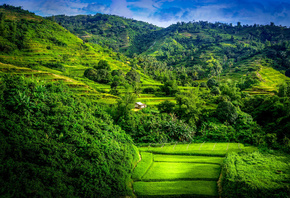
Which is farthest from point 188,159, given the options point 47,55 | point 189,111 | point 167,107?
point 47,55

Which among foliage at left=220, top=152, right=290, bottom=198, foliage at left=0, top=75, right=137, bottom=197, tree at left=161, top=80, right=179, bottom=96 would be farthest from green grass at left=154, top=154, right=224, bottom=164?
tree at left=161, top=80, right=179, bottom=96

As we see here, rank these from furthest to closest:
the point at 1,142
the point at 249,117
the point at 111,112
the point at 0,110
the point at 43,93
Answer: the point at 249,117, the point at 111,112, the point at 43,93, the point at 0,110, the point at 1,142

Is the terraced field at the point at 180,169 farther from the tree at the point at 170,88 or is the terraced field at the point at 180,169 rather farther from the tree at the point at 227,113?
the tree at the point at 170,88

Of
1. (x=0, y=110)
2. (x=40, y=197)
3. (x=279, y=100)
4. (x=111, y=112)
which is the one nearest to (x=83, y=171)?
(x=40, y=197)

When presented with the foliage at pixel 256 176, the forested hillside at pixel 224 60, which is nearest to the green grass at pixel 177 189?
the foliage at pixel 256 176

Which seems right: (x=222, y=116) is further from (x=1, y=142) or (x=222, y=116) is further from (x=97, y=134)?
(x=1, y=142)

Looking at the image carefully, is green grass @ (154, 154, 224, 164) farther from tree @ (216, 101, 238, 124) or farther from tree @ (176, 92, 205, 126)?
tree @ (216, 101, 238, 124)
